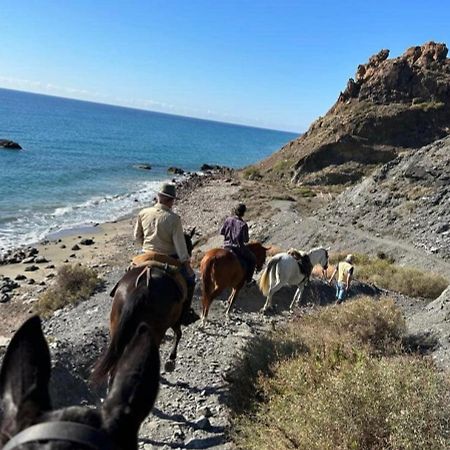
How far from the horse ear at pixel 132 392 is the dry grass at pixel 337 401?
3.26 metres

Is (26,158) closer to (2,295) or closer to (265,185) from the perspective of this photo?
(265,185)

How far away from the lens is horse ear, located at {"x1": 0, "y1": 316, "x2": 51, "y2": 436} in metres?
2.00

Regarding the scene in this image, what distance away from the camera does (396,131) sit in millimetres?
54906

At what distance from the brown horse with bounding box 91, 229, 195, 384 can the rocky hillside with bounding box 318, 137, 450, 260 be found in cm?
1787

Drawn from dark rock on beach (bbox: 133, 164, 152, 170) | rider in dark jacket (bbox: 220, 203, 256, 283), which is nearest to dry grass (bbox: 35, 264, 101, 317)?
rider in dark jacket (bbox: 220, 203, 256, 283)

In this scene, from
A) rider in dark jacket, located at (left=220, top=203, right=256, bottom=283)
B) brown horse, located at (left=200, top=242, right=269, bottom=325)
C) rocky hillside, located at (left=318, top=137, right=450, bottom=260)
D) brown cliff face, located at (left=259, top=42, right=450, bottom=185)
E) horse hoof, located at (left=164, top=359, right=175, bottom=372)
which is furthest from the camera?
brown cliff face, located at (left=259, top=42, right=450, bottom=185)

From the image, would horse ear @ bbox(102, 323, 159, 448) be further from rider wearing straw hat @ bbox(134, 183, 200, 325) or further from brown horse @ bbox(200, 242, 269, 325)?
brown horse @ bbox(200, 242, 269, 325)

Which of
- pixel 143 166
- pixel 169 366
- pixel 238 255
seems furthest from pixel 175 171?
pixel 169 366

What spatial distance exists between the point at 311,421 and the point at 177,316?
11.2 ft

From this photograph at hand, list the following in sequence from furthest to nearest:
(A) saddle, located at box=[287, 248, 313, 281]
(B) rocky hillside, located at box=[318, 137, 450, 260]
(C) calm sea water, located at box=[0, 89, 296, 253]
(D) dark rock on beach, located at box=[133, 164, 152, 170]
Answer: (D) dark rock on beach, located at box=[133, 164, 152, 170], (C) calm sea water, located at box=[0, 89, 296, 253], (B) rocky hillside, located at box=[318, 137, 450, 260], (A) saddle, located at box=[287, 248, 313, 281]

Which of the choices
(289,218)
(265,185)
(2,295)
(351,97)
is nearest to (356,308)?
(2,295)

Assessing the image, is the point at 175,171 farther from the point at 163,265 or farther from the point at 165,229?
the point at 163,265

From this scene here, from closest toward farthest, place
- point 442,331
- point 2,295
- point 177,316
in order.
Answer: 1. point 177,316
2. point 442,331
3. point 2,295

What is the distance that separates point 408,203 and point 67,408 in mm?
27800
